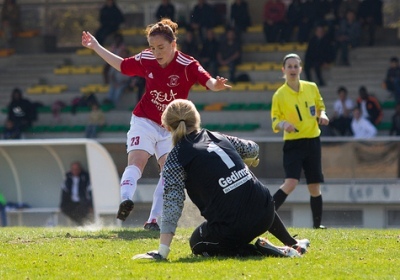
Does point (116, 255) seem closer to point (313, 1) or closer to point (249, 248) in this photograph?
point (249, 248)

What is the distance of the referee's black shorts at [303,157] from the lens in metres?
11.5

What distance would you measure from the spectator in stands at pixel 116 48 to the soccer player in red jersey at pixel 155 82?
15412mm

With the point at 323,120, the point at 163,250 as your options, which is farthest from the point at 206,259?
the point at 323,120

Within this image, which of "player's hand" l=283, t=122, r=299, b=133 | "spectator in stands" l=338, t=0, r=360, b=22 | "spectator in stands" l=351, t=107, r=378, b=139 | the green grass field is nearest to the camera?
the green grass field

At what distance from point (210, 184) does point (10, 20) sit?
75.0 ft

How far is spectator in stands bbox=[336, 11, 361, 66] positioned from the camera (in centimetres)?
2450

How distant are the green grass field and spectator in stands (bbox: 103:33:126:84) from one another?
52.6 feet

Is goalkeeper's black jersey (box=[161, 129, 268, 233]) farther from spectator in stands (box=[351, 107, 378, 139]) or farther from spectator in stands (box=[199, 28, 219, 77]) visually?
spectator in stands (box=[199, 28, 219, 77])

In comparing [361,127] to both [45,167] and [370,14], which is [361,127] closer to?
[370,14]

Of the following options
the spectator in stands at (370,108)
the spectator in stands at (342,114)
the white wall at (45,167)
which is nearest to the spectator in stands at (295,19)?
the spectator in stands at (342,114)

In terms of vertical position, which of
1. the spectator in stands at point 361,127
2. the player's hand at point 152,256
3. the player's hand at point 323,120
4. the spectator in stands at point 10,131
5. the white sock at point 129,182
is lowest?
the spectator in stands at point 10,131

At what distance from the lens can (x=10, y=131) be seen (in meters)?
23.7

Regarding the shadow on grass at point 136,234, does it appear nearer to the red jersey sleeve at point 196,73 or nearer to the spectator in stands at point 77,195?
the red jersey sleeve at point 196,73

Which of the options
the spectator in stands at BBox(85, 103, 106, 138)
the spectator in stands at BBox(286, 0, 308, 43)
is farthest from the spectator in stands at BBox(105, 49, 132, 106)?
the spectator in stands at BBox(286, 0, 308, 43)
